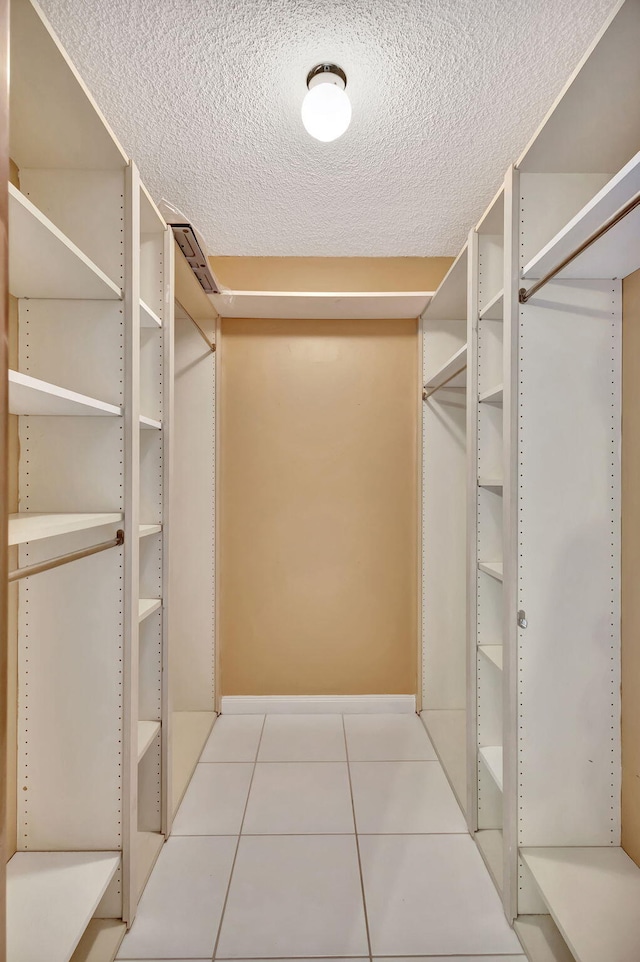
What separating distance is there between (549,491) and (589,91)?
3.22 ft

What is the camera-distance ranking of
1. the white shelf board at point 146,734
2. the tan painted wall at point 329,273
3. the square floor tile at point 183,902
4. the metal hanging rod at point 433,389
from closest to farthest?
1. the square floor tile at point 183,902
2. the white shelf board at point 146,734
3. the metal hanging rod at point 433,389
4. the tan painted wall at point 329,273

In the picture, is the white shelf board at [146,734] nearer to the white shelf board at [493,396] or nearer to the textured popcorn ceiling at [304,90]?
the white shelf board at [493,396]

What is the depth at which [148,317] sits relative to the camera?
5.57 ft

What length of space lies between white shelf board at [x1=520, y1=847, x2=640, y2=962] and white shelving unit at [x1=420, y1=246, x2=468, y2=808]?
1.35 metres

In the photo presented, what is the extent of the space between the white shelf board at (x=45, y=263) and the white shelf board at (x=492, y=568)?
4.66 feet

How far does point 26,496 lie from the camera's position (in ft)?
4.79

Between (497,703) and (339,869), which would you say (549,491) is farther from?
(339,869)

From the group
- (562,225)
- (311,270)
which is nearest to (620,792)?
(562,225)

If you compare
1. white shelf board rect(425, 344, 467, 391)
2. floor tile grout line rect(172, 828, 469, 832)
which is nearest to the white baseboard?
floor tile grout line rect(172, 828, 469, 832)

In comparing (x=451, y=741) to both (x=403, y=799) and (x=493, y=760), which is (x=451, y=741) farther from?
(x=493, y=760)

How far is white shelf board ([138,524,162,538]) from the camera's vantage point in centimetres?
164

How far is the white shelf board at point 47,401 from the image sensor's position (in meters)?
0.98

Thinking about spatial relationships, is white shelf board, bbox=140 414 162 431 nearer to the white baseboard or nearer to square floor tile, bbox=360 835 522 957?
square floor tile, bbox=360 835 522 957

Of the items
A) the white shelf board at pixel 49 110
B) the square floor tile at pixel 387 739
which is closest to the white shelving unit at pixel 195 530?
the square floor tile at pixel 387 739
